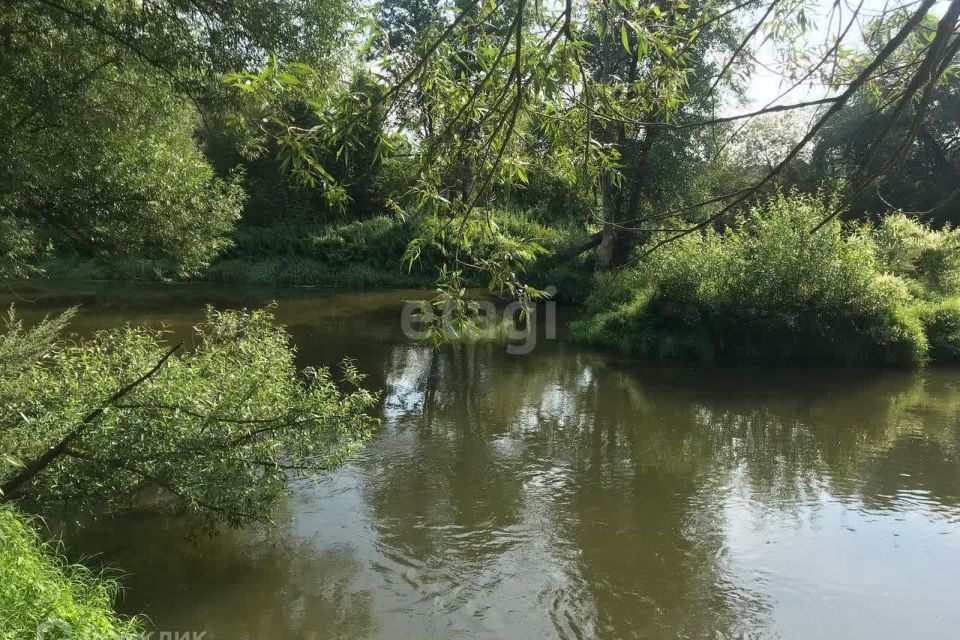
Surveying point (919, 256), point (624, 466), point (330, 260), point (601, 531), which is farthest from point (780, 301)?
point (330, 260)

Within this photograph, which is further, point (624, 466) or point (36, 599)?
point (624, 466)

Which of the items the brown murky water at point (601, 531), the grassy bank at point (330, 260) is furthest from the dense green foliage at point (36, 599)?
the grassy bank at point (330, 260)

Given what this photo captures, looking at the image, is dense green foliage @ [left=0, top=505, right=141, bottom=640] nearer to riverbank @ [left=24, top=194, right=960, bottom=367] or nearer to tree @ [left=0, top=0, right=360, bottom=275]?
tree @ [left=0, top=0, right=360, bottom=275]

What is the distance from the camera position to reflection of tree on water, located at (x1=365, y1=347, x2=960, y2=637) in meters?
5.55

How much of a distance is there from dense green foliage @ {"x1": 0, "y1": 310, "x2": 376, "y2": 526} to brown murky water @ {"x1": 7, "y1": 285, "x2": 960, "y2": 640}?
A: 2.23 ft

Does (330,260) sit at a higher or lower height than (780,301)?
higher

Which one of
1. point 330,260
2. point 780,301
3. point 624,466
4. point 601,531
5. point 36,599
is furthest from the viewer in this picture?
point 330,260

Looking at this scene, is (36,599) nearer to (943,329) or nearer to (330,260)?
(943,329)

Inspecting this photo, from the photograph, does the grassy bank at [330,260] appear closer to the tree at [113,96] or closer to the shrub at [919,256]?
the shrub at [919,256]

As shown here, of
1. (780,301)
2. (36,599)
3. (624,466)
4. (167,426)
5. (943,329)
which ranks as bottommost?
(624,466)

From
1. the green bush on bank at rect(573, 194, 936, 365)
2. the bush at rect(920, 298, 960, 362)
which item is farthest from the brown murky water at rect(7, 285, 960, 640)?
the bush at rect(920, 298, 960, 362)

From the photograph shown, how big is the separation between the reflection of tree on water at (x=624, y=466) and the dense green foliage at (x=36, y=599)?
2.56 m

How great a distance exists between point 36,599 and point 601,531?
4510 millimetres

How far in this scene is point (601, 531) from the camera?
6438mm
